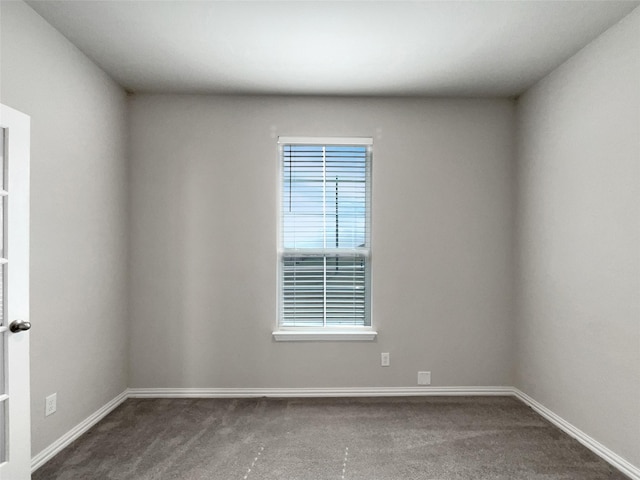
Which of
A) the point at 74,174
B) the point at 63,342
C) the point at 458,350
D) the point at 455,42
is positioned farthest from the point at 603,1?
the point at 63,342

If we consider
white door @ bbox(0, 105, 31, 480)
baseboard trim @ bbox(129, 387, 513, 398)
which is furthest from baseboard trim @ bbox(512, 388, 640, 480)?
white door @ bbox(0, 105, 31, 480)

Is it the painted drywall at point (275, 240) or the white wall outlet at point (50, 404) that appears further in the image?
the painted drywall at point (275, 240)

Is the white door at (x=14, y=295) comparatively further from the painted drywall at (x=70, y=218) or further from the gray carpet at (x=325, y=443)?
the gray carpet at (x=325, y=443)

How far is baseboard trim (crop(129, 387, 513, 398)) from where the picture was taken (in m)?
3.79

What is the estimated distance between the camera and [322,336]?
3830mm

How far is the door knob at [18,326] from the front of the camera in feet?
6.96

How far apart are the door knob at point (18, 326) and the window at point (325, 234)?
209 centimetres

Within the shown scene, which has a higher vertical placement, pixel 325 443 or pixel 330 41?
pixel 330 41

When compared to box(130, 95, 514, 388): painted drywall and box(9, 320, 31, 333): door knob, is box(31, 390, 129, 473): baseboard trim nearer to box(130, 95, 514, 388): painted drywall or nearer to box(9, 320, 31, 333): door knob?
box(130, 95, 514, 388): painted drywall

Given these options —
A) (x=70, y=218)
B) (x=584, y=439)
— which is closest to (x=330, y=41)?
(x=70, y=218)

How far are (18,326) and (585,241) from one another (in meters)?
3.46

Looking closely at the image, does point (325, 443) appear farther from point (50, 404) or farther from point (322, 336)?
point (50, 404)

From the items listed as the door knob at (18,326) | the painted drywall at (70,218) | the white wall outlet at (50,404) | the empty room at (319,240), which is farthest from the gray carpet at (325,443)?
the door knob at (18,326)

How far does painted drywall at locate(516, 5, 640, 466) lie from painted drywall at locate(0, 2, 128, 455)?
3.52 metres
